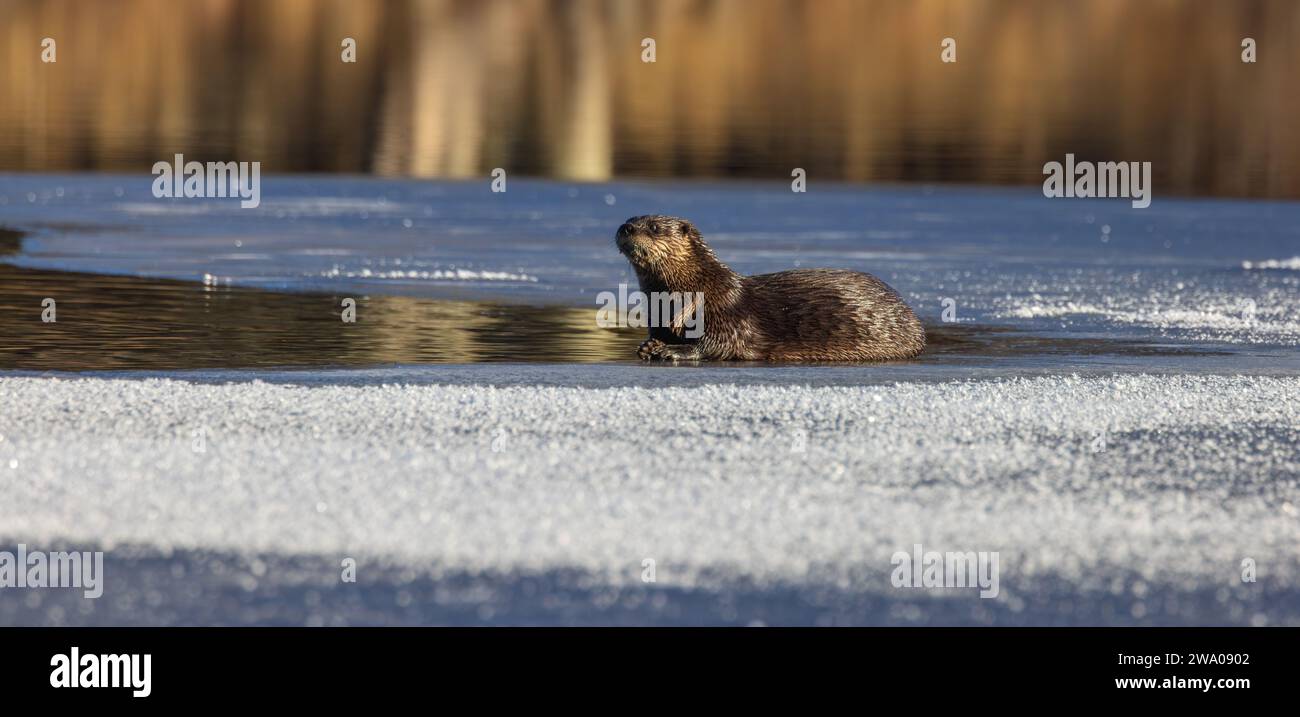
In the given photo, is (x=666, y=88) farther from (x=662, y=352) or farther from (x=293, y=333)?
(x=662, y=352)

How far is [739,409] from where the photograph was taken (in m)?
9.99

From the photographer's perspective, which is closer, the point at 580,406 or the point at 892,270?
the point at 580,406

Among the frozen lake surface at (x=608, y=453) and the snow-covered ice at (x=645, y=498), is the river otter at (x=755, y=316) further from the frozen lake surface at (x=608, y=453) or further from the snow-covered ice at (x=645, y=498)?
the snow-covered ice at (x=645, y=498)

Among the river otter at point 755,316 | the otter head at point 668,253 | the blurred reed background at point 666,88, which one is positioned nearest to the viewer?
the otter head at point 668,253

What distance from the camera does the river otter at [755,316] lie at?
41.1 feet

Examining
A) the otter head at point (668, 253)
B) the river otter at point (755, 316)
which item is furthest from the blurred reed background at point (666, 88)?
the otter head at point (668, 253)

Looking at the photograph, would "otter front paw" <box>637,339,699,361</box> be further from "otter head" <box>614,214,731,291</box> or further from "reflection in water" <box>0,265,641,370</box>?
"otter head" <box>614,214,731,291</box>

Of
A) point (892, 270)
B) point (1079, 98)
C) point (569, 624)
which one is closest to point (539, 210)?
point (892, 270)

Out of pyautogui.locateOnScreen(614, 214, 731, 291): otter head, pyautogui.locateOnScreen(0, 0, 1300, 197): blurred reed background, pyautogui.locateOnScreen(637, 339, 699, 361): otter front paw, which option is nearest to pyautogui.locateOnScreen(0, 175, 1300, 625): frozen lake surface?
pyautogui.locateOnScreen(637, 339, 699, 361): otter front paw

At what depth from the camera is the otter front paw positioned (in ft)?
40.7

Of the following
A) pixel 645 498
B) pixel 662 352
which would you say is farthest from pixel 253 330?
pixel 645 498

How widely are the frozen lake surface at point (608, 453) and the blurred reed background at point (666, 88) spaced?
13491 millimetres
